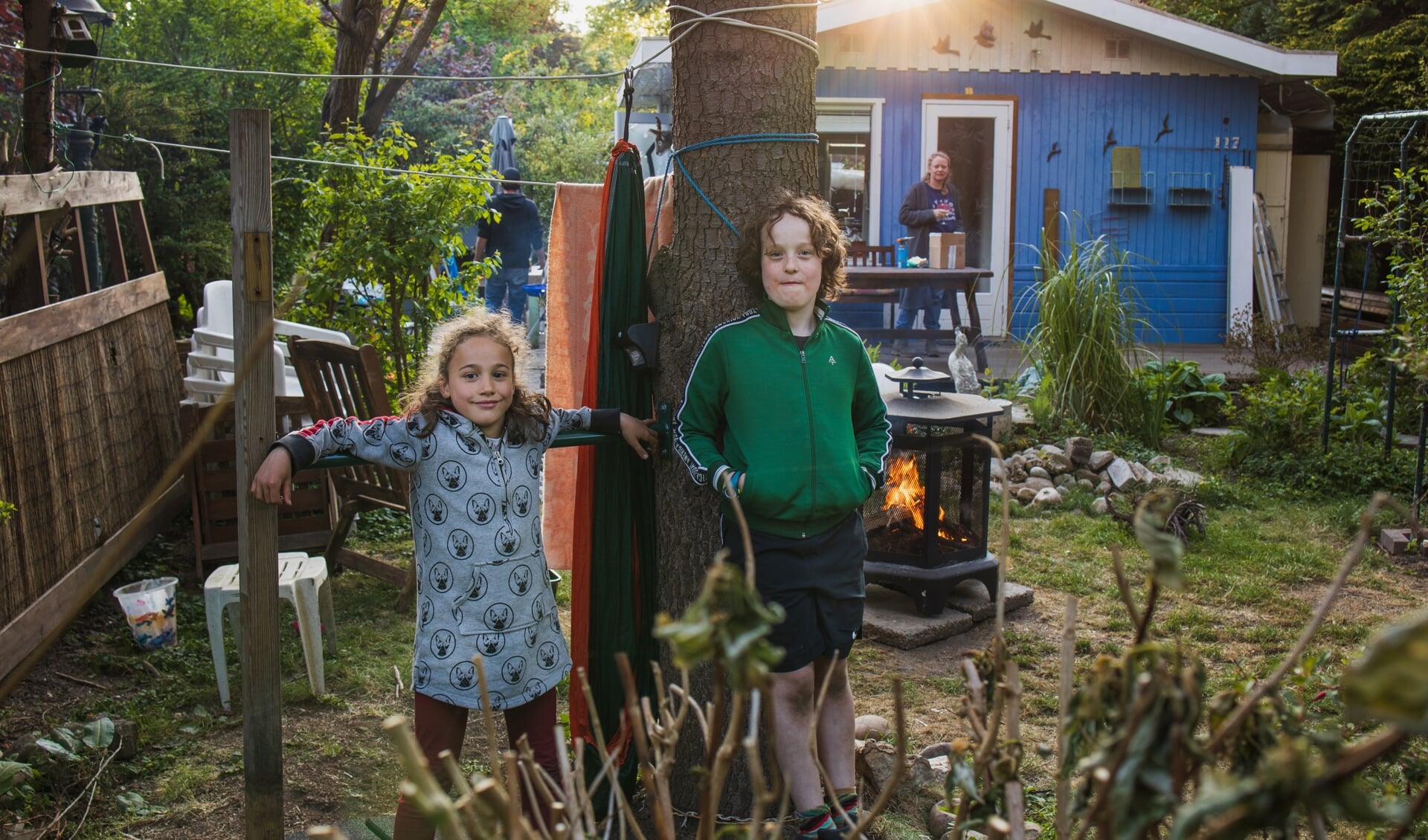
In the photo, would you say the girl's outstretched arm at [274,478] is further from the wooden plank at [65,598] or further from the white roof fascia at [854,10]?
the white roof fascia at [854,10]

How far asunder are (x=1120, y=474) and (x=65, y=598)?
5670 mm

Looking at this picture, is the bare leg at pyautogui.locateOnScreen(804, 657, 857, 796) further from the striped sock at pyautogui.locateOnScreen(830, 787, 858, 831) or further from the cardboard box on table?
the cardboard box on table

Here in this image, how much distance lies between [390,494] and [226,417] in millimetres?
1230

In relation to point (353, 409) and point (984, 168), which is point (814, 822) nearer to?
point (353, 409)

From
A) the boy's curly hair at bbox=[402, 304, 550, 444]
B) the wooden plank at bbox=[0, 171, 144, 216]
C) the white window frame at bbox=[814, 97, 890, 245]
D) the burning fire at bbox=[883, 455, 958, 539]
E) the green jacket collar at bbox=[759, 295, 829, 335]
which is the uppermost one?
the white window frame at bbox=[814, 97, 890, 245]

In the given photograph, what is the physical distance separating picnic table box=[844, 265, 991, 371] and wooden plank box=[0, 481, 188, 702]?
5938mm

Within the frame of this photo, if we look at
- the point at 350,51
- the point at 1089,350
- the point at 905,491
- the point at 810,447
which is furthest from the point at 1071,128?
the point at 810,447

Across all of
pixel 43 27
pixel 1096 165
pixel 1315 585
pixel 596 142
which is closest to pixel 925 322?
pixel 1096 165

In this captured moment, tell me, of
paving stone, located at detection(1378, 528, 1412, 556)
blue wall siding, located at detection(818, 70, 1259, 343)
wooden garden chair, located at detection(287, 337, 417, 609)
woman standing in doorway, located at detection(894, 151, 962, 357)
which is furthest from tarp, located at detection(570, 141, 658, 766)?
blue wall siding, located at detection(818, 70, 1259, 343)

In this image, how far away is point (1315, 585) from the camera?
220 inches

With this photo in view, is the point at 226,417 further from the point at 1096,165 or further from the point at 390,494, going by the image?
the point at 1096,165

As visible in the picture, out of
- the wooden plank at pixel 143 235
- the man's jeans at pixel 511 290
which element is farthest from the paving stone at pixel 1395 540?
the man's jeans at pixel 511 290

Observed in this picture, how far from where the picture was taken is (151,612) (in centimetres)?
462

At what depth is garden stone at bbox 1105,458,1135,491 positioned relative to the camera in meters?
7.09
